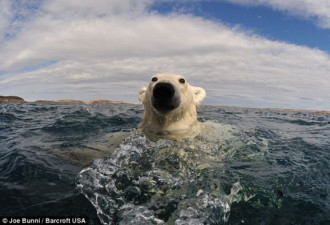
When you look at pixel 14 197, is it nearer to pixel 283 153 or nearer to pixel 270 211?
pixel 270 211

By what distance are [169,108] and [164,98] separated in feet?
1.15

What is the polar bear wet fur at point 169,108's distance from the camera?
7004 mm

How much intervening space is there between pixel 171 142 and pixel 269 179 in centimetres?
231

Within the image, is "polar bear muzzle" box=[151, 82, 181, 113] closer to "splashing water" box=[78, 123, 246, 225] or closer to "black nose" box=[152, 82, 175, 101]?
"black nose" box=[152, 82, 175, 101]

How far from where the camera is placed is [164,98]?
705cm

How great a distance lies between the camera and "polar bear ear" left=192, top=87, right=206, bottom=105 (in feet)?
29.0

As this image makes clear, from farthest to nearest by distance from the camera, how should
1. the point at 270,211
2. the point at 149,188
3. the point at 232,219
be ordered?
1. the point at 149,188
2. the point at 270,211
3. the point at 232,219

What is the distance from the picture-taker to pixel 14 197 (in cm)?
467

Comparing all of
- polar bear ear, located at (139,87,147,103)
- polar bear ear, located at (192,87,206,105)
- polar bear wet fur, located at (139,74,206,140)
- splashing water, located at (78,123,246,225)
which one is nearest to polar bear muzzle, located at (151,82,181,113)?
polar bear wet fur, located at (139,74,206,140)

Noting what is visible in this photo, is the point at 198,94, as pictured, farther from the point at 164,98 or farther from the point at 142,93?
the point at 164,98

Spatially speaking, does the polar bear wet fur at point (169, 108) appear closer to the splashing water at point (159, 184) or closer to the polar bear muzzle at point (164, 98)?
the polar bear muzzle at point (164, 98)

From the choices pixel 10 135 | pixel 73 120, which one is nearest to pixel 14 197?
pixel 10 135

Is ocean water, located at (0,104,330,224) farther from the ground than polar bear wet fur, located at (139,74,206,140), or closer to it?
closer to it

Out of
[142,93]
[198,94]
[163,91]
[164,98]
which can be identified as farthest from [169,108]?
[198,94]
